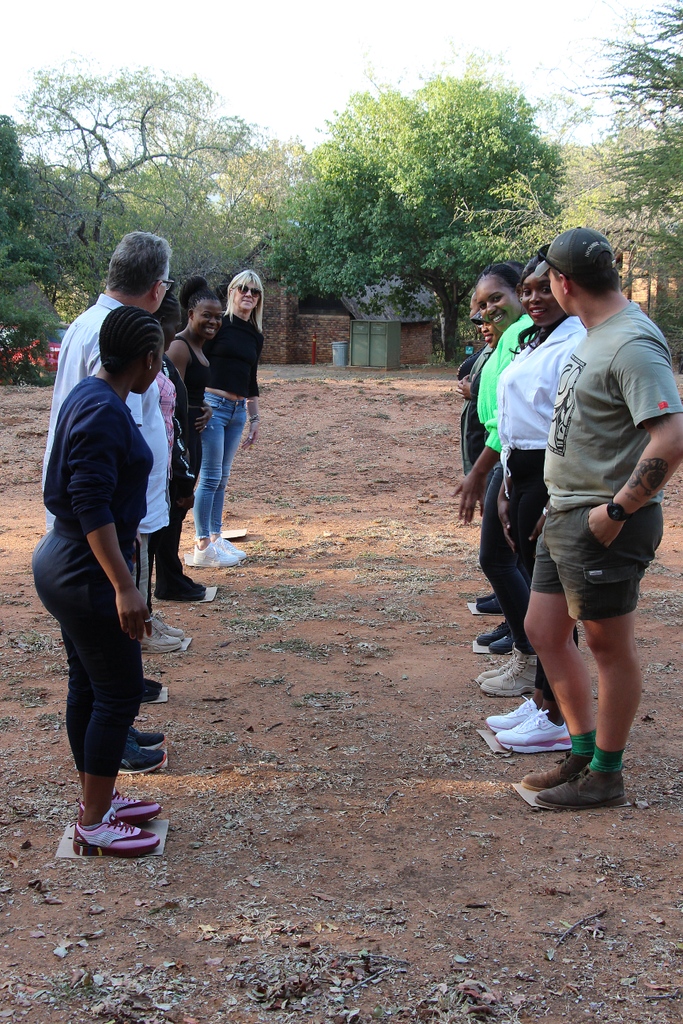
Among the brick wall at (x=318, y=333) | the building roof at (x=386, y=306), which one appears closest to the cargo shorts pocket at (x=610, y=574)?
the building roof at (x=386, y=306)

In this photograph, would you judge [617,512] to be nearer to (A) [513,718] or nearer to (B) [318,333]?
(A) [513,718]

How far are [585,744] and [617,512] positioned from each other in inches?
42.2

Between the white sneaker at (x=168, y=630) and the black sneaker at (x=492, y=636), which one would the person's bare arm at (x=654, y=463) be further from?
the white sneaker at (x=168, y=630)

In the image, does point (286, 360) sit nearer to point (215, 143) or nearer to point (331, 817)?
point (215, 143)

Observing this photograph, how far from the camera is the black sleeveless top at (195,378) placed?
5.89 metres

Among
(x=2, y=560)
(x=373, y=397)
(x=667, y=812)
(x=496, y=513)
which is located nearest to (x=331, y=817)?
(x=667, y=812)

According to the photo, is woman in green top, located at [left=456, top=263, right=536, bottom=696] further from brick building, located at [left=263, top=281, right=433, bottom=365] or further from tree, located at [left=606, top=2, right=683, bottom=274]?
brick building, located at [left=263, top=281, right=433, bottom=365]

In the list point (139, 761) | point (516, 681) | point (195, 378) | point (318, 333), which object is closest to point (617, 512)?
point (516, 681)

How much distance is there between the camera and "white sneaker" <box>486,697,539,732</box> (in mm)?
4060

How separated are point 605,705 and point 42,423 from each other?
1125 centimetres

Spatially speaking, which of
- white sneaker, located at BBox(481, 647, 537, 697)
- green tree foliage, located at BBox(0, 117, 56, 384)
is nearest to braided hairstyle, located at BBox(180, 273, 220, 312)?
white sneaker, located at BBox(481, 647, 537, 697)

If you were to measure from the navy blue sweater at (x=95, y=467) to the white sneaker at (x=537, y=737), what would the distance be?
1970mm

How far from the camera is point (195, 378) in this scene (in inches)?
234

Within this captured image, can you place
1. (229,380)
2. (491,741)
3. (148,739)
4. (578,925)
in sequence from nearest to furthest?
(578,925) → (148,739) → (491,741) → (229,380)
